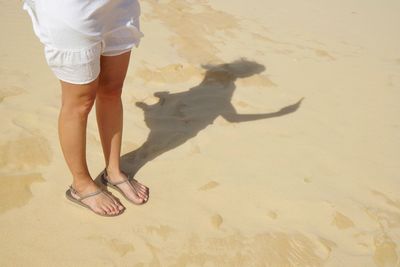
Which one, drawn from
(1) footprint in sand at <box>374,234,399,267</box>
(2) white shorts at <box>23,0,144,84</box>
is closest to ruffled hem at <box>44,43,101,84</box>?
(2) white shorts at <box>23,0,144,84</box>

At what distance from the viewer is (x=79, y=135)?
1656 mm

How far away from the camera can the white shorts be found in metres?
1.33

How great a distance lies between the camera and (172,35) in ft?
13.8

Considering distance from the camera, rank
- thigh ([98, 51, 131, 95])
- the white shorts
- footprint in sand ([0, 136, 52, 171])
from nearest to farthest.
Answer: the white shorts, thigh ([98, 51, 131, 95]), footprint in sand ([0, 136, 52, 171])

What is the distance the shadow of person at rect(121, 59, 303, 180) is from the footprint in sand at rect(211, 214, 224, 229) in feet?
1.80

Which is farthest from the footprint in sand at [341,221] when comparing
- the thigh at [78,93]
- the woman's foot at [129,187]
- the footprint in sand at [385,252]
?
the thigh at [78,93]

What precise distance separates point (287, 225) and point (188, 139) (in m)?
0.89

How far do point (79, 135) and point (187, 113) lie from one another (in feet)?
4.06

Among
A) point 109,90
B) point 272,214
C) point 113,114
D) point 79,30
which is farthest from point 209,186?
point 79,30

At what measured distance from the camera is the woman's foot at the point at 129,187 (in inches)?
76.2

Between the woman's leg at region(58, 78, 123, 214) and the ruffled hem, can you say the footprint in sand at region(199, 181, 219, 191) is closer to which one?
the woman's leg at region(58, 78, 123, 214)

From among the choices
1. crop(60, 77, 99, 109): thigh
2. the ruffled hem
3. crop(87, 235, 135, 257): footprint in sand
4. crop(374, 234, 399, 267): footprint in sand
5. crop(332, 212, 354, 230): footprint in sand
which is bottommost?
crop(87, 235, 135, 257): footprint in sand

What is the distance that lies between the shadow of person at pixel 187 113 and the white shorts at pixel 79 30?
0.84 meters

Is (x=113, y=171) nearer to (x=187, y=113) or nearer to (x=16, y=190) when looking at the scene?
(x=16, y=190)
